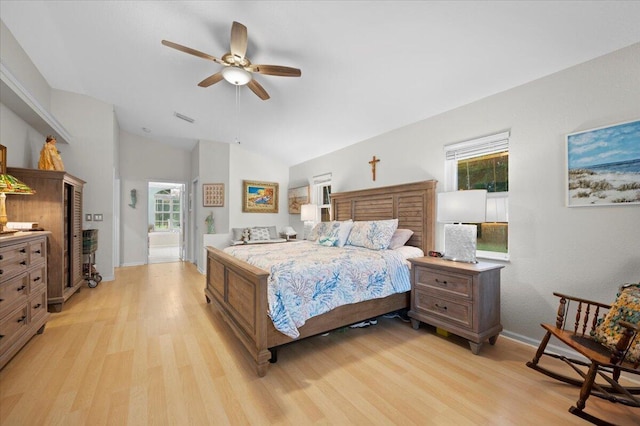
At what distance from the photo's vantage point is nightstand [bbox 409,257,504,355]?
7.49ft

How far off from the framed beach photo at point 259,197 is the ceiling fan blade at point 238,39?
3.73m

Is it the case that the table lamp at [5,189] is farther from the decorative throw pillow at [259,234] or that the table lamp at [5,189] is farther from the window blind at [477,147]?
the window blind at [477,147]

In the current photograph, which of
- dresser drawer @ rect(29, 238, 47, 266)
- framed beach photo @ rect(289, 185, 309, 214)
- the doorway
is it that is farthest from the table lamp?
the doorway

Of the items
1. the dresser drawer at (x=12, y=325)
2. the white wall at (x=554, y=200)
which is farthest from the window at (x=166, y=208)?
the white wall at (x=554, y=200)

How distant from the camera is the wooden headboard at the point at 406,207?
324cm

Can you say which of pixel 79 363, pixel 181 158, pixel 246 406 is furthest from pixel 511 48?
pixel 181 158

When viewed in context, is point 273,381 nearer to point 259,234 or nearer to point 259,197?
point 259,234

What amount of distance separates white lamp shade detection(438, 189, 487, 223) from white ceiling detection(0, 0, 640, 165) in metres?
1.10

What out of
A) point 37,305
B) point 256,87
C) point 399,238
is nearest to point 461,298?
point 399,238

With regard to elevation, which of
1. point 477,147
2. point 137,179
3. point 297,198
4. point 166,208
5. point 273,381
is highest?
point 137,179

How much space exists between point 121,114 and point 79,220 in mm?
2210

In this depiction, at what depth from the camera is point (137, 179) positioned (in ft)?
20.5

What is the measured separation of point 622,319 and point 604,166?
116 cm

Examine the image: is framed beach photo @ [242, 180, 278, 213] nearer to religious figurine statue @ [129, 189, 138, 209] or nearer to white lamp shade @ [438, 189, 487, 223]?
religious figurine statue @ [129, 189, 138, 209]
